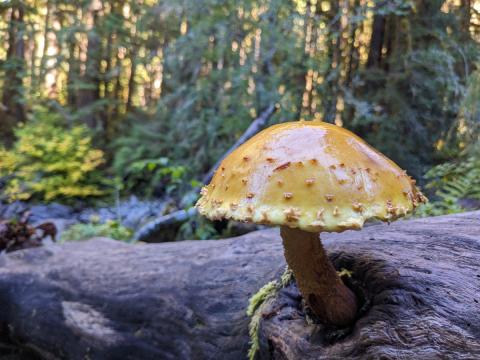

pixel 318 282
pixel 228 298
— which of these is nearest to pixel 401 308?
pixel 318 282

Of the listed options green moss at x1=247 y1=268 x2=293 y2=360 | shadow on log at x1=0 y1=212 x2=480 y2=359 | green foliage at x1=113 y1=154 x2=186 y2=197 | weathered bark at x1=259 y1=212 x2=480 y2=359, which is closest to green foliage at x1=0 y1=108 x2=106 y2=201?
green foliage at x1=113 y1=154 x2=186 y2=197

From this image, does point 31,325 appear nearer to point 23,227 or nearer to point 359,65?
point 23,227

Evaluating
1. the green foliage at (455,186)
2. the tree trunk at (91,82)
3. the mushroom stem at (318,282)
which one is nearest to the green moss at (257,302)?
the mushroom stem at (318,282)

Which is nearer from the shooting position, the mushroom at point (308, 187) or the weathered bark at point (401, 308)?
the mushroom at point (308, 187)

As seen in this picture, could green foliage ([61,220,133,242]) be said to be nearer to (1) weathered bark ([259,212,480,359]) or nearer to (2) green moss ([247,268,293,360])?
(2) green moss ([247,268,293,360])

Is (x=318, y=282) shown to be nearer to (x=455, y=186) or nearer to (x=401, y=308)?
(x=401, y=308)

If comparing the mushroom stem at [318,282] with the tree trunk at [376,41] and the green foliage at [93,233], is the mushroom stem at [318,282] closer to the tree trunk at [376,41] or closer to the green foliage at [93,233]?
the green foliage at [93,233]

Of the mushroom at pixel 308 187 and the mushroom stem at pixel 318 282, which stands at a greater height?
the mushroom at pixel 308 187
